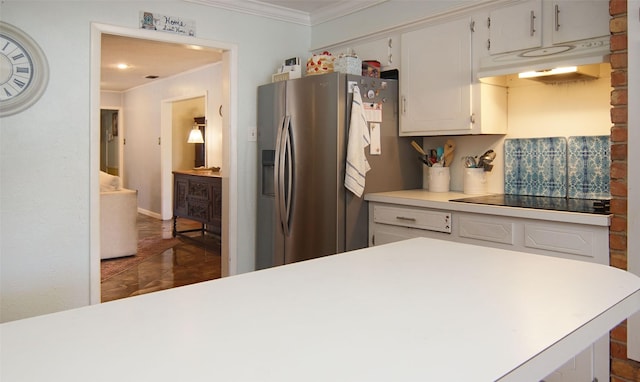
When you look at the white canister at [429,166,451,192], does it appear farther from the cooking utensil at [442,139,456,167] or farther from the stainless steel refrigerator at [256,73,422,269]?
the stainless steel refrigerator at [256,73,422,269]

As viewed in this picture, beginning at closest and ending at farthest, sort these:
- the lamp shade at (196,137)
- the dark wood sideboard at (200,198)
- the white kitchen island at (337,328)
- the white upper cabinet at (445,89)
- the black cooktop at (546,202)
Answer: the white kitchen island at (337,328)
the black cooktop at (546,202)
the white upper cabinet at (445,89)
the dark wood sideboard at (200,198)
the lamp shade at (196,137)

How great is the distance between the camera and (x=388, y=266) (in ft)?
4.18

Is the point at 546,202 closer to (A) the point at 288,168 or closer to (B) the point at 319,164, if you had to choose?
(B) the point at 319,164

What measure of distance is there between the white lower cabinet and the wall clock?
217cm


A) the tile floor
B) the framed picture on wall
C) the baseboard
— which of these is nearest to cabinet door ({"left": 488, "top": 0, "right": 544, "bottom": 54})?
the tile floor

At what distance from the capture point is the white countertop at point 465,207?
6.96 feet

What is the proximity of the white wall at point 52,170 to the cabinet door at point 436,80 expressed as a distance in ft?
5.97

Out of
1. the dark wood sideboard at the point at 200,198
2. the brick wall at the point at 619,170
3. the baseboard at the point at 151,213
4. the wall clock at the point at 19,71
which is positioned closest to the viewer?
the brick wall at the point at 619,170

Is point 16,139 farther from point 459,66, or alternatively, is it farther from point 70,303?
point 459,66

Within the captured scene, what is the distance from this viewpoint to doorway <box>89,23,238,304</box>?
303 centimetres

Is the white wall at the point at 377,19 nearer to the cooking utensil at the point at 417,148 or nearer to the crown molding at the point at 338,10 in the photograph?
the crown molding at the point at 338,10

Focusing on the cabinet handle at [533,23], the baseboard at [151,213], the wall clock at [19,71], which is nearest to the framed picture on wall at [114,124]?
the baseboard at [151,213]

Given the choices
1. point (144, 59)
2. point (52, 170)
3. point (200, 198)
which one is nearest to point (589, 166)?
point (52, 170)

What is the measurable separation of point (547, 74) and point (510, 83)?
0.38 metres
